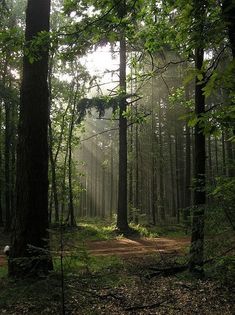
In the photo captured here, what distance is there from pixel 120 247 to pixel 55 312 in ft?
31.5

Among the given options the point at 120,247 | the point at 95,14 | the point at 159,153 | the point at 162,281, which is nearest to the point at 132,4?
the point at 95,14

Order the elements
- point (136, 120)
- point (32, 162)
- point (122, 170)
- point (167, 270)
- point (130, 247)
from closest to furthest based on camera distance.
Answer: point (32, 162) → point (167, 270) → point (136, 120) → point (130, 247) → point (122, 170)

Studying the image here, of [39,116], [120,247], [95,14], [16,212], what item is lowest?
[120,247]

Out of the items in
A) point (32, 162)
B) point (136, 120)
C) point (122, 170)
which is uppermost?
point (136, 120)

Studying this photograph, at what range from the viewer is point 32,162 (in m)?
7.96

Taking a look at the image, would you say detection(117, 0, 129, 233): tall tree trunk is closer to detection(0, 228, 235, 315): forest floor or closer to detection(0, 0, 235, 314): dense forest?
detection(0, 0, 235, 314): dense forest

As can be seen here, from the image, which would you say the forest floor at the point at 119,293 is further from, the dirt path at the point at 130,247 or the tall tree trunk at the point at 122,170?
the tall tree trunk at the point at 122,170

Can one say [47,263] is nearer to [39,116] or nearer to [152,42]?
[39,116]

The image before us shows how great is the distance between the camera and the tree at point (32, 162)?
7.70m

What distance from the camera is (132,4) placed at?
5582 mm

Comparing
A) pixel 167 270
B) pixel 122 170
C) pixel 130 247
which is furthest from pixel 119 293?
pixel 122 170

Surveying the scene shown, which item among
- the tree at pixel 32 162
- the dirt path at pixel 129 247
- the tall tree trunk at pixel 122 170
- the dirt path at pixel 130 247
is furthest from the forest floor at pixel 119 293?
the tall tree trunk at pixel 122 170

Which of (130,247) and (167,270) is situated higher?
(167,270)

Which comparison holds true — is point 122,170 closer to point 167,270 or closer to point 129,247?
point 129,247
